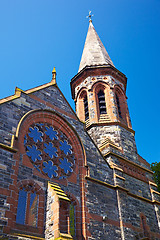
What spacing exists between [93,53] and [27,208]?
705 inches

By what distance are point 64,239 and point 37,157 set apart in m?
4.13

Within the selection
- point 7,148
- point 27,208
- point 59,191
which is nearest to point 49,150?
point 59,191

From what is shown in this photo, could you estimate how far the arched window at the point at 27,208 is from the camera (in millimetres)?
10633

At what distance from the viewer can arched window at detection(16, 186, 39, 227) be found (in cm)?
1063

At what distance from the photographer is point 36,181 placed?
1179cm

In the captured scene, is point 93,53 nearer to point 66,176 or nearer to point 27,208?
point 66,176

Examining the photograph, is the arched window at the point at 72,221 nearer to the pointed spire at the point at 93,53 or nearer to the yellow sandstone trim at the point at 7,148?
the yellow sandstone trim at the point at 7,148

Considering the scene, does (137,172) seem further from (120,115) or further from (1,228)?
(1,228)

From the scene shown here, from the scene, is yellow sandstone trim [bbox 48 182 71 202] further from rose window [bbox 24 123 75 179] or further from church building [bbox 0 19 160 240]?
rose window [bbox 24 123 75 179]

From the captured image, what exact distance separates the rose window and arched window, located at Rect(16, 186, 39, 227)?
1.33 m

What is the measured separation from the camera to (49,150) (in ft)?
44.4

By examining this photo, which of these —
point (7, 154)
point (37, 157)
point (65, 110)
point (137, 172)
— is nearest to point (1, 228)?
point (7, 154)

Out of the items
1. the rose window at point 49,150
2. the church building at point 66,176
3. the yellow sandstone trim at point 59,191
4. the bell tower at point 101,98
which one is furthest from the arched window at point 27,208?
the bell tower at point 101,98

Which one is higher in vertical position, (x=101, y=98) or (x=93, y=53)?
(x=93, y=53)
